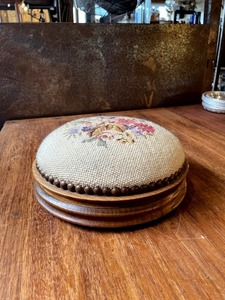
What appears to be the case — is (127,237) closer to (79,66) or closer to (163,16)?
(79,66)

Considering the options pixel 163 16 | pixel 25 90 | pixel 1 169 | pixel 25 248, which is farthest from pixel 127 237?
pixel 163 16

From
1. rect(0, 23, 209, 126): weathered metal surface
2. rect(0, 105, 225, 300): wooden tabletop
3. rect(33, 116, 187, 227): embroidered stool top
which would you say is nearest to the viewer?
rect(0, 105, 225, 300): wooden tabletop

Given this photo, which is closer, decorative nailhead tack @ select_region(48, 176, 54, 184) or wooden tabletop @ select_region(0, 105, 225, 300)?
wooden tabletop @ select_region(0, 105, 225, 300)

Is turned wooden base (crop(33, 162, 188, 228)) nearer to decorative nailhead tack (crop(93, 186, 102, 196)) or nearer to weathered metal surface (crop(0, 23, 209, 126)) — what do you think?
decorative nailhead tack (crop(93, 186, 102, 196))

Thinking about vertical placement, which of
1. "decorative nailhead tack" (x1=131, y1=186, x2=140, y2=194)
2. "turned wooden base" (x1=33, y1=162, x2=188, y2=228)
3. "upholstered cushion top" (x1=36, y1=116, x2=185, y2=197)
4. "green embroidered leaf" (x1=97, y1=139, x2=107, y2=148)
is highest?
"green embroidered leaf" (x1=97, y1=139, x2=107, y2=148)

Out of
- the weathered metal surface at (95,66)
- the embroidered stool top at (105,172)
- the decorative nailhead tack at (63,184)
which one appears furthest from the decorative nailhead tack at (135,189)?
the weathered metal surface at (95,66)

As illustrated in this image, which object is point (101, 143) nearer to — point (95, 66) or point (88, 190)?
point (88, 190)

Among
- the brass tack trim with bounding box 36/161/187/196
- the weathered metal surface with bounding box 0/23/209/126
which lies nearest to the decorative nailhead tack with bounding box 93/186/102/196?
the brass tack trim with bounding box 36/161/187/196
